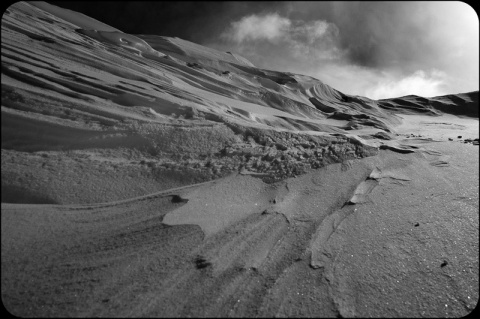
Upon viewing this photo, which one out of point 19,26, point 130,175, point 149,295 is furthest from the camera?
point 19,26

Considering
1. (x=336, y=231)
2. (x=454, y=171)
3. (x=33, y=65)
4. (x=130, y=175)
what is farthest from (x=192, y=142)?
(x=454, y=171)

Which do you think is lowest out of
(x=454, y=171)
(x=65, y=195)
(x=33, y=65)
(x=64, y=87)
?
(x=454, y=171)

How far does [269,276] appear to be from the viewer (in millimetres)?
1359

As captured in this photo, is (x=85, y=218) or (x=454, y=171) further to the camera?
(x=454, y=171)

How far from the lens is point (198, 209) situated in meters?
1.78

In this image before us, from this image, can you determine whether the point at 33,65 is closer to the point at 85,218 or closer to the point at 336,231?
the point at 85,218

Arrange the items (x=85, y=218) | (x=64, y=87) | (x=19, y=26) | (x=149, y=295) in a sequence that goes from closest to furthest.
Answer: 1. (x=149, y=295)
2. (x=85, y=218)
3. (x=64, y=87)
4. (x=19, y=26)

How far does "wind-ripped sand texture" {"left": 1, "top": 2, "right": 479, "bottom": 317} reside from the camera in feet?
4.06

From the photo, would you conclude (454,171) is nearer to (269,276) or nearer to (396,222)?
(396,222)

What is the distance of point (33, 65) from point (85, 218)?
1.51 meters

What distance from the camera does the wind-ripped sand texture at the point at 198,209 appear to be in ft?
4.06

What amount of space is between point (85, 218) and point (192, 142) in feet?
3.19

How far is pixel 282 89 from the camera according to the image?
298 inches

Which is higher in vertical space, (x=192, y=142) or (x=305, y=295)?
(x=192, y=142)
